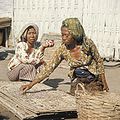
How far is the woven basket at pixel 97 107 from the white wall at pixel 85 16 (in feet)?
22.2

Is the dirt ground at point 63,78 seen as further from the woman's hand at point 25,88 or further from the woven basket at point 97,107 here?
the woven basket at point 97,107

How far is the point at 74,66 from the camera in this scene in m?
6.48

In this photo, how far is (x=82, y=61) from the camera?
21.1ft

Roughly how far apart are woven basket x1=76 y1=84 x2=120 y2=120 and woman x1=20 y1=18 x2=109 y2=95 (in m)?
1.06

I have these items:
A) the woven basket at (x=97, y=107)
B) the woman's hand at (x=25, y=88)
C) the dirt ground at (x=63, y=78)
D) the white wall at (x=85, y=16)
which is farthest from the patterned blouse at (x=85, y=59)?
the white wall at (x=85, y=16)

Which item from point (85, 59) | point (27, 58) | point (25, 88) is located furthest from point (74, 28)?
point (27, 58)

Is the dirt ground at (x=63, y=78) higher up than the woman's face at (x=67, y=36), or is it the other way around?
the woman's face at (x=67, y=36)

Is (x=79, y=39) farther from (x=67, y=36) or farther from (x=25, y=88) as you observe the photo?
(x=25, y=88)

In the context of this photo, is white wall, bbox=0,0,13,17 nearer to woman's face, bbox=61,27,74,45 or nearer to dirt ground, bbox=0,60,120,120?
dirt ground, bbox=0,60,120,120

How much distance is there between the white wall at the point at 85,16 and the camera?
39.1 ft

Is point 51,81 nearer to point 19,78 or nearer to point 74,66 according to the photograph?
point 19,78

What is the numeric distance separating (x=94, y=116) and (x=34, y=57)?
2.99 m

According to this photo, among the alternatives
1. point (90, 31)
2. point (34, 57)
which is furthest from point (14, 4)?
point (34, 57)

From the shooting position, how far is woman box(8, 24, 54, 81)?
7.95 metres
